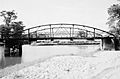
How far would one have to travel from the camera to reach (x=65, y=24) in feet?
167

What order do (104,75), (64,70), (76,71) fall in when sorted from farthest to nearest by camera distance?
(64,70)
(76,71)
(104,75)

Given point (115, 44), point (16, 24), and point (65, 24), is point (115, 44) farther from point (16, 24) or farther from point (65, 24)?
point (16, 24)

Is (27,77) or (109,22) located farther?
(109,22)

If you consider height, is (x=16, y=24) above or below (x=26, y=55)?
above

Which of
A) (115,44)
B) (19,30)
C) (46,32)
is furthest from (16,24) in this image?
(115,44)

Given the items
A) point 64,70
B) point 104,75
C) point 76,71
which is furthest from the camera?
point 64,70

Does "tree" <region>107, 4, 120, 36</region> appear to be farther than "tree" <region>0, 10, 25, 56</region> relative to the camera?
No

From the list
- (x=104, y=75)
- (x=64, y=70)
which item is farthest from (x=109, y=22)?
(x=104, y=75)

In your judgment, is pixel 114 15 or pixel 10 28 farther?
pixel 10 28

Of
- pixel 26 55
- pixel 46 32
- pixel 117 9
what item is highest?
pixel 117 9

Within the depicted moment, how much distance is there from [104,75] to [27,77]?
600 centimetres

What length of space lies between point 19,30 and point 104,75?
3787 centimetres

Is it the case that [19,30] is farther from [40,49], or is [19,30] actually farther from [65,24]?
[65,24]

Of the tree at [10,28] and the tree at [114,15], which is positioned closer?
the tree at [114,15]
